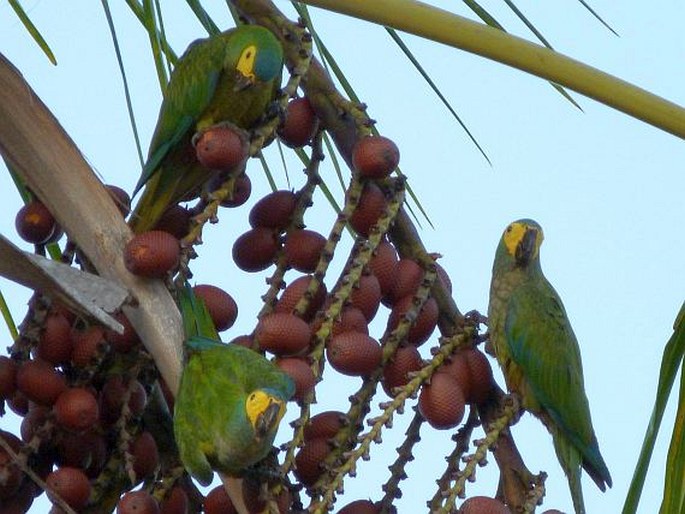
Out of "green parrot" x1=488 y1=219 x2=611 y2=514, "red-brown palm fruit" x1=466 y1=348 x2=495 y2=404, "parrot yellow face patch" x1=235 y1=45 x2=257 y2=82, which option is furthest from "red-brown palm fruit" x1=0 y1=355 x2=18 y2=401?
"green parrot" x1=488 y1=219 x2=611 y2=514

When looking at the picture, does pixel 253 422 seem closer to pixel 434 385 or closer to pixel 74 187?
pixel 434 385

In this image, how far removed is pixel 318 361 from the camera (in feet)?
6.55

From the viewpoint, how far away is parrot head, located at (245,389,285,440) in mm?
2105

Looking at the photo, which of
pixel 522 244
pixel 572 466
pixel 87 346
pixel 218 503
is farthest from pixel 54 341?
pixel 522 244

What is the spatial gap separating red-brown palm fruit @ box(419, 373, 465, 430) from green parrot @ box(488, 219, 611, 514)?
730 mm

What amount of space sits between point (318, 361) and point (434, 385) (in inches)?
7.8

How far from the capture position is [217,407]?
7.60 ft

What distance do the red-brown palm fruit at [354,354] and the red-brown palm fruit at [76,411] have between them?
0.41 metres

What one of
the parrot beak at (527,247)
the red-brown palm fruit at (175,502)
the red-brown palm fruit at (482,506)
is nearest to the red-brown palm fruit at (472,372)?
the red-brown palm fruit at (482,506)

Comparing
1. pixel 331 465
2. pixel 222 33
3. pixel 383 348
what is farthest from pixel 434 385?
pixel 222 33

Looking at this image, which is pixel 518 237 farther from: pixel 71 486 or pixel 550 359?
pixel 71 486

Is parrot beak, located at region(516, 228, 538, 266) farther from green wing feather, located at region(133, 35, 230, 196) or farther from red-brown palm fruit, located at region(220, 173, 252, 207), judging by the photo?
red-brown palm fruit, located at region(220, 173, 252, 207)

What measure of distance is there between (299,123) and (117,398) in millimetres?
612

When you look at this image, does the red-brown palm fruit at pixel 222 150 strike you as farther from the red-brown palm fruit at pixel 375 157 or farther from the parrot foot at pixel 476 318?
the parrot foot at pixel 476 318
